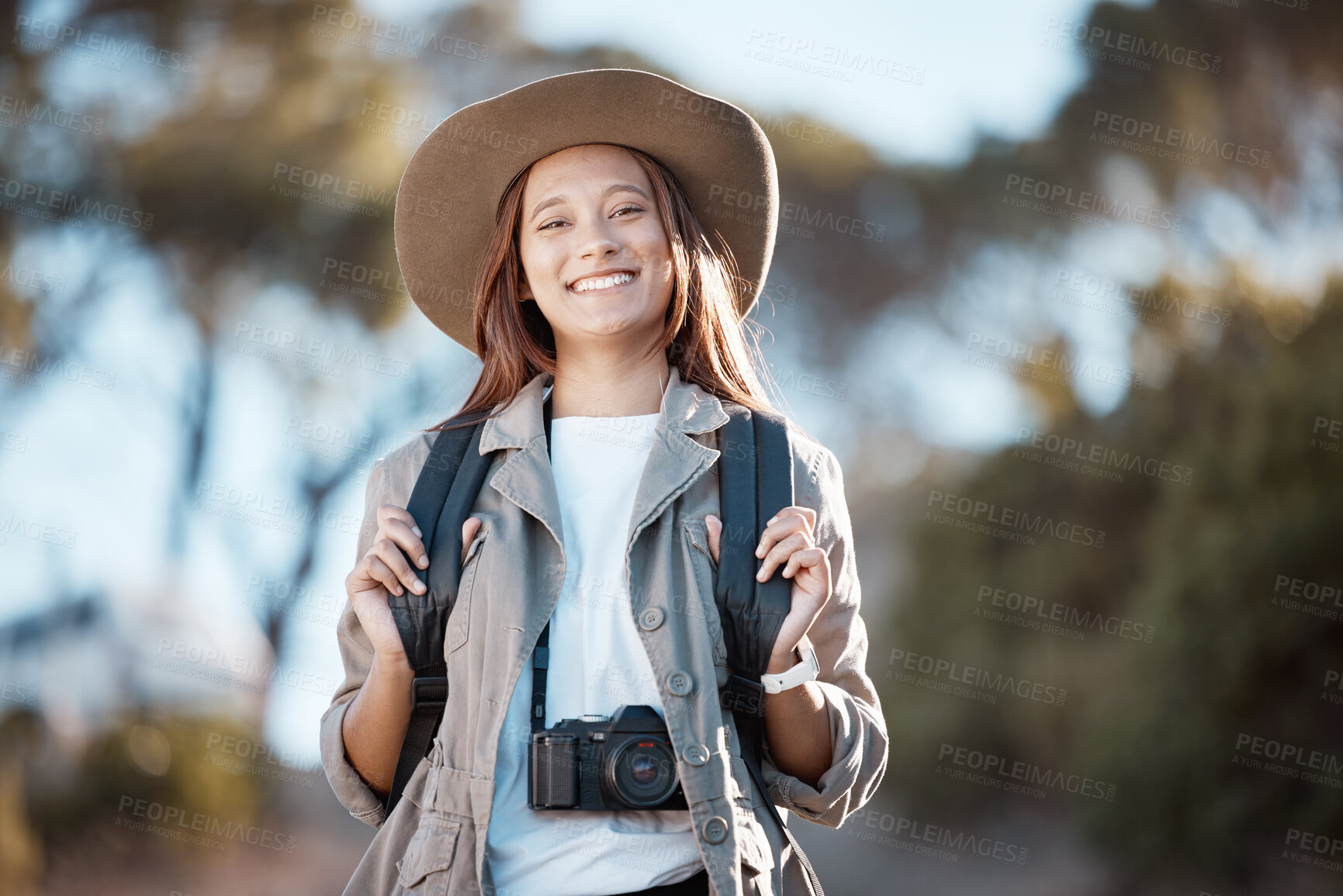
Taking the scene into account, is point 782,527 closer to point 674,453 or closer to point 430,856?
point 674,453

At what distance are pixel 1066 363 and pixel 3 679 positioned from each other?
8847mm

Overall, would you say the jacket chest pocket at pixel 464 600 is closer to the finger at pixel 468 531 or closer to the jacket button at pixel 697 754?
the finger at pixel 468 531

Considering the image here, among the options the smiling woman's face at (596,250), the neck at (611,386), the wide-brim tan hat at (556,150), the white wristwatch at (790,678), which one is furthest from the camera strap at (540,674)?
the wide-brim tan hat at (556,150)

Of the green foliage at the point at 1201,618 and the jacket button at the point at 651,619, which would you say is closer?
the jacket button at the point at 651,619

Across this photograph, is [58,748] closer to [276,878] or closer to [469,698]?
[276,878]

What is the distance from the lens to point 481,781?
73.3 inches

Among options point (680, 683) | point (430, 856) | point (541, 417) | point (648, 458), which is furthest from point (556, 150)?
point (430, 856)

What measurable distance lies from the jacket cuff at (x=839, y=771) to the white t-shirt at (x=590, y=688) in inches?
9.0

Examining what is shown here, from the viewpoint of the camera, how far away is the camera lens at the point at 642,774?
1.83 meters

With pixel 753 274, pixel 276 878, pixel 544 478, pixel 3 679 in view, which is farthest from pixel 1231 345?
pixel 3 679

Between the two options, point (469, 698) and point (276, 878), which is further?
point (276, 878)

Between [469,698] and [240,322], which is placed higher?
[240,322]

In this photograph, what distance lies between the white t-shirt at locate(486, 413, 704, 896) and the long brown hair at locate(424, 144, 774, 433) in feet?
0.60

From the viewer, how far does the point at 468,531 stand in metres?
2.09
